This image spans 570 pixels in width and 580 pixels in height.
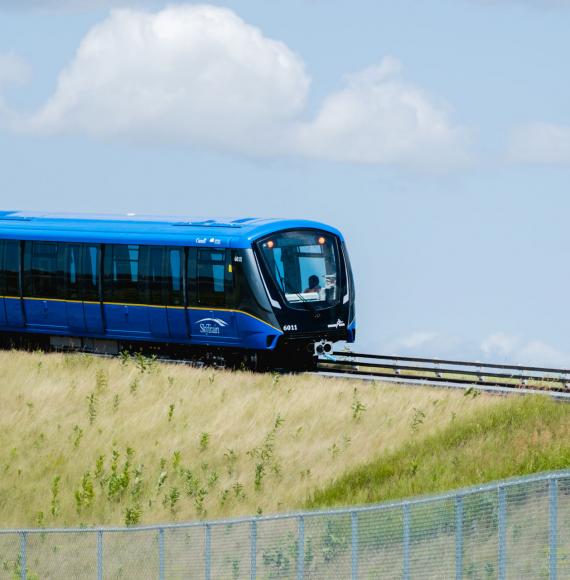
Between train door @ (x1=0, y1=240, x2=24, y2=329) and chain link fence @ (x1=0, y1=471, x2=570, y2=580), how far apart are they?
16.3 metres

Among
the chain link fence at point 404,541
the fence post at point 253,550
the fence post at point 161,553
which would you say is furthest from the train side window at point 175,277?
the fence post at point 253,550

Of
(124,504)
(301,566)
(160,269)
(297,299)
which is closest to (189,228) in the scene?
(160,269)

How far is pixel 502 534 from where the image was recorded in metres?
14.4

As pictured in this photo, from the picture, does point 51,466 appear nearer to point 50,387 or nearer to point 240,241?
point 50,387

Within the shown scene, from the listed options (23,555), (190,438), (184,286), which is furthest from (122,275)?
(23,555)

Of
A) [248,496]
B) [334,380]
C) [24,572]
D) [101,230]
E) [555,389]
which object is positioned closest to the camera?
[24,572]

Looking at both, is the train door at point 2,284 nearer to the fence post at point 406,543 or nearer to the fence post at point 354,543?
the fence post at point 354,543

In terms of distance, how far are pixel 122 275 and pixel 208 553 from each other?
14.7m

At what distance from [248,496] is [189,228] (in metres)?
7.87

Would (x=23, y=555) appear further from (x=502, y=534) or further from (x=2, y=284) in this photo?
(x=2, y=284)

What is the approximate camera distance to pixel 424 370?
88.8ft

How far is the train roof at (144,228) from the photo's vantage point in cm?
Answer: 2822

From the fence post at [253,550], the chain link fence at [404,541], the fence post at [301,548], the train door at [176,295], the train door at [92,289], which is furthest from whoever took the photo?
the train door at [92,289]

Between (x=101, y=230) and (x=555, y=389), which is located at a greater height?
(x=101, y=230)
